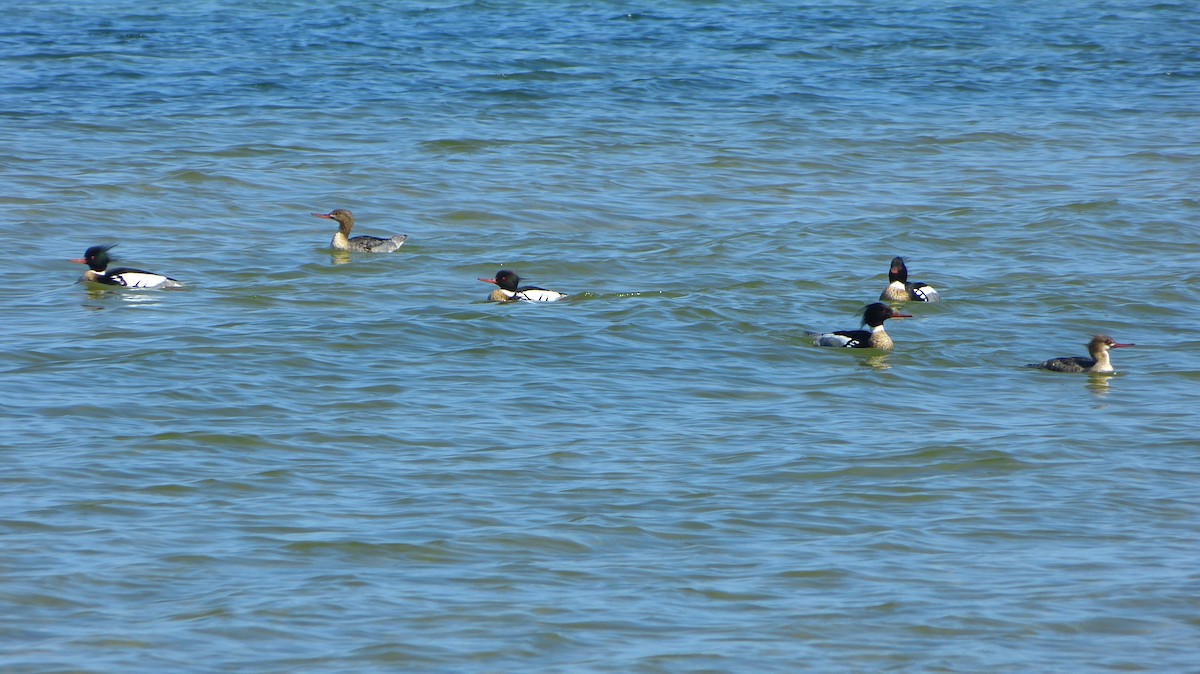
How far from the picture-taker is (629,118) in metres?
22.7

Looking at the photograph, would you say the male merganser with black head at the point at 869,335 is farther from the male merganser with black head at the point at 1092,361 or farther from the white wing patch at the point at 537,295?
the white wing patch at the point at 537,295

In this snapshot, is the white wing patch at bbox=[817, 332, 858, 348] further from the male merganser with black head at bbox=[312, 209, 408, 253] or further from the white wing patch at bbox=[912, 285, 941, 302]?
the male merganser with black head at bbox=[312, 209, 408, 253]

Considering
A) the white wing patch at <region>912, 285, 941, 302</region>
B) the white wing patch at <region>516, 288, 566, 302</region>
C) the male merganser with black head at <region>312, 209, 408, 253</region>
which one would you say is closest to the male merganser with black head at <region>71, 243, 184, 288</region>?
the male merganser with black head at <region>312, 209, 408, 253</region>

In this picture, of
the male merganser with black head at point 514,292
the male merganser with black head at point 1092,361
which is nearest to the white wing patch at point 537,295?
the male merganser with black head at point 514,292

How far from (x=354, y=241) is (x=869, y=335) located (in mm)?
5615

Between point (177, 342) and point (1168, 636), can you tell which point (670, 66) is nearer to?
point (177, 342)

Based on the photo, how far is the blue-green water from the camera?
276 inches

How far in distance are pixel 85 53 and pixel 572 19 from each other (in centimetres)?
1093

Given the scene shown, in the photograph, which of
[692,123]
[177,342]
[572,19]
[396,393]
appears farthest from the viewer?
[572,19]

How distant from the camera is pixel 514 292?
1385 cm

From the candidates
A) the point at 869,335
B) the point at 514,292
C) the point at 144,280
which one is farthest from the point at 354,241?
the point at 869,335

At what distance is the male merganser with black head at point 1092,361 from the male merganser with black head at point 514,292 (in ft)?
14.0

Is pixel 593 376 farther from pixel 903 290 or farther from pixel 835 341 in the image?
pixel 903 290

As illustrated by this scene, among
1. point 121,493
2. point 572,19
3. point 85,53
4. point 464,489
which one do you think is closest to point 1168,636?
point 464,489
